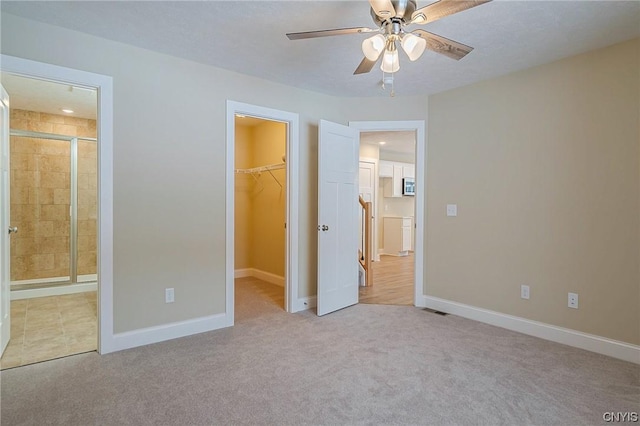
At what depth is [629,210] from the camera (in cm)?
265

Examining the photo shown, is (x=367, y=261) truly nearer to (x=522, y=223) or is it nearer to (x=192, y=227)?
(x=522, y=223)

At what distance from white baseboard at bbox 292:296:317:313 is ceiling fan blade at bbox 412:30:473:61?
2824 mm

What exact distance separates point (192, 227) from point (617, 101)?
3671 mm

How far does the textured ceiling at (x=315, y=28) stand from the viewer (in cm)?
221

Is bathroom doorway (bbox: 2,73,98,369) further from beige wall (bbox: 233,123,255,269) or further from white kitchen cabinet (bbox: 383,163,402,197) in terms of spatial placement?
white kitchen cabinet (bbox: 383,163,402,197)

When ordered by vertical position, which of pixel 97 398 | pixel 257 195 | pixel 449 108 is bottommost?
pixel 97 398

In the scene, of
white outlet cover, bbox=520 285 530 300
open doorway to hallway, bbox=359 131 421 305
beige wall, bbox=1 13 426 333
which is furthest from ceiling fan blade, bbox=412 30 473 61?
open doorway to hallway, bbox=359 131 421 305

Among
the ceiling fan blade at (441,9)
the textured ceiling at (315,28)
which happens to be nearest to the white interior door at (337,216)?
the textured ceiling at (315,28)

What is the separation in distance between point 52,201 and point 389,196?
6464 mm

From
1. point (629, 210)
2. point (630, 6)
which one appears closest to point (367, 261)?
point (629, 210)

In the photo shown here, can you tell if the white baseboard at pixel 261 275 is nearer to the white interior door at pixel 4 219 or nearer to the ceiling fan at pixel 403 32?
the white interior door at pixel 4 219

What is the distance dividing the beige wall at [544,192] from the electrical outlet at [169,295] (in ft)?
9.11

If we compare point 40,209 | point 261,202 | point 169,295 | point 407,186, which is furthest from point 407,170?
point 40,209

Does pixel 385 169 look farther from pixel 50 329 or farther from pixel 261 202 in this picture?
pixel 50 329
